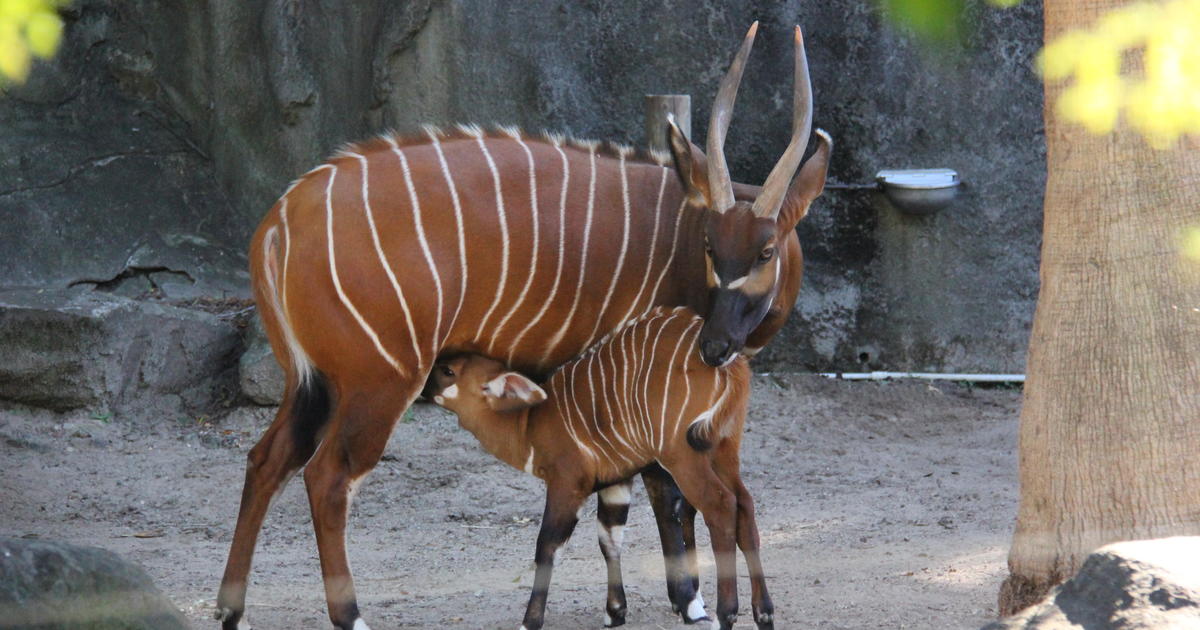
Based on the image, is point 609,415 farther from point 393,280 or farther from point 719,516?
point 393,280

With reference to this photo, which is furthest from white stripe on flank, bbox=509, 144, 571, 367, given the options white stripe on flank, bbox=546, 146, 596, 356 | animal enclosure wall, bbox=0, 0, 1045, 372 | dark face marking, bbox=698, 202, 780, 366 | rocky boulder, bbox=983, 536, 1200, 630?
animal enclosure wall, bbox=0, 0, 1045, 372

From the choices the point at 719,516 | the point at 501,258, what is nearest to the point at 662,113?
the point at 501,258

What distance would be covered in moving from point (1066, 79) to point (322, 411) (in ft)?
8.46

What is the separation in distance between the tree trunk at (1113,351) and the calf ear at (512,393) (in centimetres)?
165

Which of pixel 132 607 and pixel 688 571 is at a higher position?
pixel 132 607

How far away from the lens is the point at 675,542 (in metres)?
4.65

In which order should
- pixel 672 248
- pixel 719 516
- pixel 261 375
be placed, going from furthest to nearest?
1. pixel 261 375
2. pixel 672 248
3. pixel 719 516

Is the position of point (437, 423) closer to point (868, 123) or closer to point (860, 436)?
point (860, 436)

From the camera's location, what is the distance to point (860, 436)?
23.8ft

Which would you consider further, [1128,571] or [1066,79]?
[1066,79]

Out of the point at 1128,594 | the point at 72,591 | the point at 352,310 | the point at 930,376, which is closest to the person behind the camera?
the point at 1128,594

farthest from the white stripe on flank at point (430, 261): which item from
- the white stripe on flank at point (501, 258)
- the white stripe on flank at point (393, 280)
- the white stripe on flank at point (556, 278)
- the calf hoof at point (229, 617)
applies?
the calf hoof at point (229, 617)

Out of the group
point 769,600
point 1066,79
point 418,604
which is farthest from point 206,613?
point 1066,79

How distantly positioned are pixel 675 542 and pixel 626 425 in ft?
1.61
